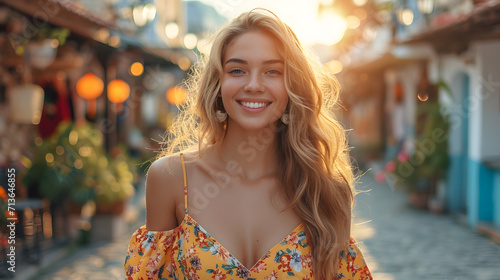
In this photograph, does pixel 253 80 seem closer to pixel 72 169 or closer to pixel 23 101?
pixel 23 101

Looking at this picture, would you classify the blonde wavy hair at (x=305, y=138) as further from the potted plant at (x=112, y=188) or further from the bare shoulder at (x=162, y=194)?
the potted plant at (x=112, y=188)

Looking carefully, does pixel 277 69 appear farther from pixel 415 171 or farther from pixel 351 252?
pixel 415 171

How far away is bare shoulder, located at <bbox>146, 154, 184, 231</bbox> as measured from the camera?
2.25 metres

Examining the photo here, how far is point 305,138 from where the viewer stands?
2414 mm

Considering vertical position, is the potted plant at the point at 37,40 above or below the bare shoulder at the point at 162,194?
above

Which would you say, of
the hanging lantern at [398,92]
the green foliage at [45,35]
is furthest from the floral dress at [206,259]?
the hanging lantern at [398,92]

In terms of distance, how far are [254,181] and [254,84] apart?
0.47 m

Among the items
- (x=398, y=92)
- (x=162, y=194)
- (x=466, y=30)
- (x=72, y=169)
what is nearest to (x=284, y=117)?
(x=162, y=194)

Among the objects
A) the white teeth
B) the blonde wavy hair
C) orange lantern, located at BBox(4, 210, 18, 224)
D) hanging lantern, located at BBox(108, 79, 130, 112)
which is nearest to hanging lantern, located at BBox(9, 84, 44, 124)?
orange lantern, located at BBox(4, 210, 18, 224)

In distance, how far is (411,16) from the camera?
12102mm

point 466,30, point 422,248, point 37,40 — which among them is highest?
point 466,30

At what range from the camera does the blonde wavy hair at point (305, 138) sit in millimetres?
2211

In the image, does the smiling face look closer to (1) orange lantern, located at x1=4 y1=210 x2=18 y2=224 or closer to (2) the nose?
(2) the nose

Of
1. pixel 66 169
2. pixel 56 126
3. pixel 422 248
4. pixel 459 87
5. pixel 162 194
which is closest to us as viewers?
pixel 162 194
